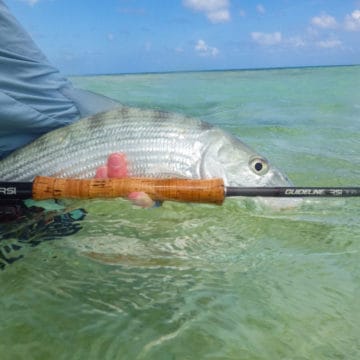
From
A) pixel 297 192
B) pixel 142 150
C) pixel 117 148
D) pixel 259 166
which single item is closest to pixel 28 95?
pixel 117 148

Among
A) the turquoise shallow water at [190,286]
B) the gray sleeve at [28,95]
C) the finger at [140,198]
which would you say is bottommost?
the turquoise shallow water at [190,286]

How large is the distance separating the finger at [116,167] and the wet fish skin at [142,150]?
50 millimetres


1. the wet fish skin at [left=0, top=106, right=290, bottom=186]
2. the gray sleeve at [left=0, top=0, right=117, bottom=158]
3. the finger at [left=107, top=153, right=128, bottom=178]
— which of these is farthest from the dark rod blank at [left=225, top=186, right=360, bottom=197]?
the gray sleeve at [left=0, top=0, right=117, bottom=158]

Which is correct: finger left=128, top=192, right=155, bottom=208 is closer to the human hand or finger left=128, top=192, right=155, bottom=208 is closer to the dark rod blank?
the human hand

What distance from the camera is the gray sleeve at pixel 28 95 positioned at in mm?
2521

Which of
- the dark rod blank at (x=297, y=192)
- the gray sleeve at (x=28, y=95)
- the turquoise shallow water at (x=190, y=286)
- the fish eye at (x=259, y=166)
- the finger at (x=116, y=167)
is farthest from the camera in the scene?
the fish eye at (x=259, y=166)

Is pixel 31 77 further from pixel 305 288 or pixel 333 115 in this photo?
pixel 333 115

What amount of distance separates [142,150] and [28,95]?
66cm

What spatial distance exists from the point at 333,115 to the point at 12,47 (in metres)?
9.61

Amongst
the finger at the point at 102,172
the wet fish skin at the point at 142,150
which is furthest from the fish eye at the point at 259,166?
the finger at the point at 102,172

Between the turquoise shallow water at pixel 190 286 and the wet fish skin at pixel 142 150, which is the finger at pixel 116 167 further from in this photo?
the turquoise shallow water at pixel 190 286

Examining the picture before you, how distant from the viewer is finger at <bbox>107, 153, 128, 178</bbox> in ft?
8.69

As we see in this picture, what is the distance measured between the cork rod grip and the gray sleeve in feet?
1.32

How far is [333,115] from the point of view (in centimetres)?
1114
